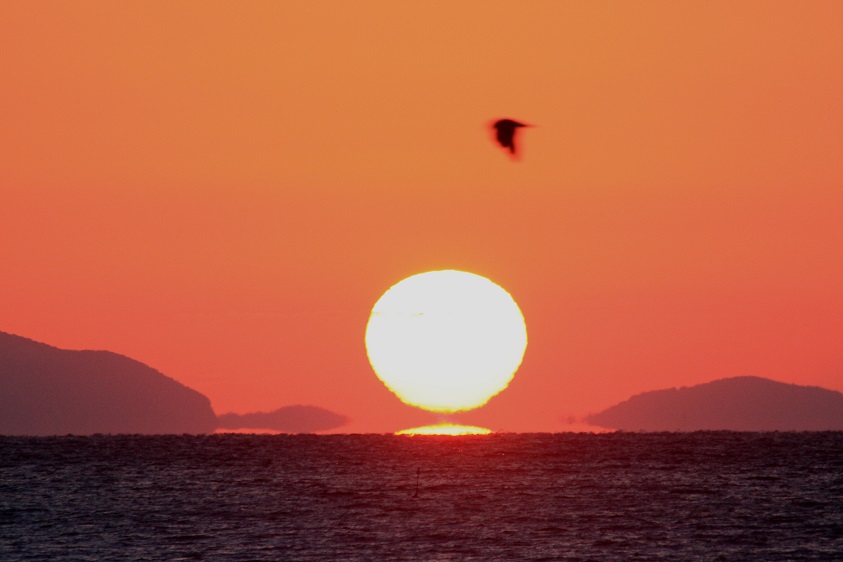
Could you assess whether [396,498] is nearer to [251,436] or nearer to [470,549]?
[470,549]

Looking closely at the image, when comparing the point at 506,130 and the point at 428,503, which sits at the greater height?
the point at 506,130

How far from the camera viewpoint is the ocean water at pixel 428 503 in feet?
186

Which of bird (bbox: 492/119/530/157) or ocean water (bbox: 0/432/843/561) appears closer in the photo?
bird (bbox: 492/119/530/157)

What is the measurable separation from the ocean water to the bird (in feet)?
75.9

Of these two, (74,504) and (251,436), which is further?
(251,436)

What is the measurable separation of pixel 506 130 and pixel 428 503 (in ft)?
134

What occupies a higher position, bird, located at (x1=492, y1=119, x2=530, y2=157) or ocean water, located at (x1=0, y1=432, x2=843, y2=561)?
bird, located at (x1=492, y1=119, x2=530, y2=157)

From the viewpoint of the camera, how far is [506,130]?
36156mm

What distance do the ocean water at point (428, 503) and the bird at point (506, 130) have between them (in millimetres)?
23145

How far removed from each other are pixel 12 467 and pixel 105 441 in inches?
1819

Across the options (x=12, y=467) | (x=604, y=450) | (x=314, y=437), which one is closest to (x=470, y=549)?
(x=12, y=467)

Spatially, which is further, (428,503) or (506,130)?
(428,503)

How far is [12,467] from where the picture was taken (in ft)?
341

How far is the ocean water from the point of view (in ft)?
186
